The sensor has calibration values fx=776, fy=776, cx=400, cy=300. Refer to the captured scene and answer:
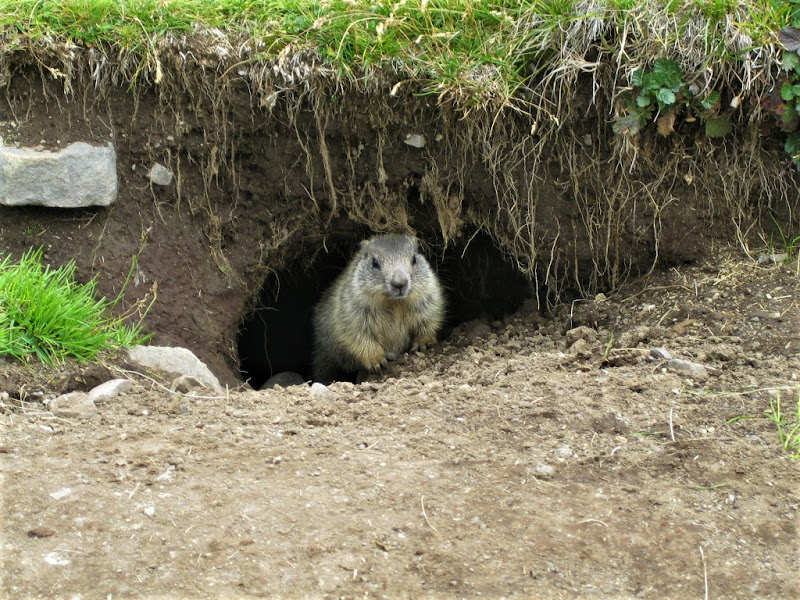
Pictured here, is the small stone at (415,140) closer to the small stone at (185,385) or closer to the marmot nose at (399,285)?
the marmot nose at (399,285)

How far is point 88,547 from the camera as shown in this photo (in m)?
2.70

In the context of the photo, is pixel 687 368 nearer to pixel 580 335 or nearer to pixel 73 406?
pixel 580 335

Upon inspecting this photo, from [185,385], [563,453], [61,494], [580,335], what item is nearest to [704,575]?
[563,453]

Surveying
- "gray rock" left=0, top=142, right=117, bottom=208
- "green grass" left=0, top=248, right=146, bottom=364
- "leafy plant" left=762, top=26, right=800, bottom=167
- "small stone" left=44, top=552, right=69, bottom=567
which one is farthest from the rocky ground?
"gray rock" left=0, top=142, right=117, bottom=208

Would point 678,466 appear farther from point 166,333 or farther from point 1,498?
point 166,333

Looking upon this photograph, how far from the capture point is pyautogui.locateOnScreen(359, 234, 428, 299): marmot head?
5867 millimetres

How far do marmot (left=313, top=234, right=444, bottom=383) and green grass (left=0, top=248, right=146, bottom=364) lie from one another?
2.09m

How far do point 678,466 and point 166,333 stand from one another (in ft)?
→ 12.1

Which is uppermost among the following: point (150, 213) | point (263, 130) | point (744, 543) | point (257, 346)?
point (263, 130)

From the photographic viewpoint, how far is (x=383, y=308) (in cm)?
643

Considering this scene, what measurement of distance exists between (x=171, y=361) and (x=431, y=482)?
2331 mm

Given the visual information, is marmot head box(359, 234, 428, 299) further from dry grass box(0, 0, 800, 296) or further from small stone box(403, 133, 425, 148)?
small stone box(403, 133, 425, 148)

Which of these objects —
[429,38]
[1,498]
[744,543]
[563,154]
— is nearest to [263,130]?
[429,38]

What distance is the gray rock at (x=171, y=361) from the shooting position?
4.73 metres
